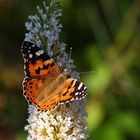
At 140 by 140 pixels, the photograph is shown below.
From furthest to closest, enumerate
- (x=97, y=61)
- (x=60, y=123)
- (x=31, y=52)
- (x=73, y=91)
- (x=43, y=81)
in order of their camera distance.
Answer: (x=97, y=61) → (x=43, y=81) → (x=31, y=52) → (x=60, y=123) → (x=73, y=91)

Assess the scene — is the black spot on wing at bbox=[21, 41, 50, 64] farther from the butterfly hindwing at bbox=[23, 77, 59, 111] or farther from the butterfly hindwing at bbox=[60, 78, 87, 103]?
the butterfly hindwing at bbox=[60, 78, 87, 103]

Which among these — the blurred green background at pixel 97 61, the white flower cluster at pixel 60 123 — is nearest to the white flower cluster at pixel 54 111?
the white flower cluster at pixel 60 123

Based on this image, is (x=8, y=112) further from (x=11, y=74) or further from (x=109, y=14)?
(x=109, y=14)

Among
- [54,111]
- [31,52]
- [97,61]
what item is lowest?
[97,61]

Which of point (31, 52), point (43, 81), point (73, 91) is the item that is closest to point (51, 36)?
point (31, 52)

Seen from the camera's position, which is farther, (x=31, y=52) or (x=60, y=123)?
(x=31, y=52)

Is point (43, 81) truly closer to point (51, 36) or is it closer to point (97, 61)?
point (51, 36)

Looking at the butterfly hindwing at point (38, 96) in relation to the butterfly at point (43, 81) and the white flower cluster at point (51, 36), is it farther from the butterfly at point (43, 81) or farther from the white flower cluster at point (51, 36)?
the white flower cluster at point (51, 36)
